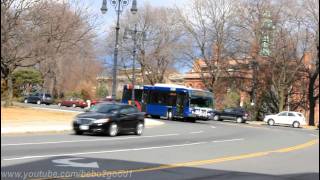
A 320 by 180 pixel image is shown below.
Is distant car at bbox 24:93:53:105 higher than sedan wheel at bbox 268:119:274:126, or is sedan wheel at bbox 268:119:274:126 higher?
distant car at bbox 24:93:53:105

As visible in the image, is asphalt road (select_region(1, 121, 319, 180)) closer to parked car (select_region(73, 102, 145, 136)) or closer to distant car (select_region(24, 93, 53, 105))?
parked car (select_region(73, 102, 145, 136))

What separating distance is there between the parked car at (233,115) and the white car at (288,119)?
2777 millimetres

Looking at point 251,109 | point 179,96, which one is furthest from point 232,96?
point 179,96

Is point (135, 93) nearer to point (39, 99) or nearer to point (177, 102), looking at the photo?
point (177, 102)

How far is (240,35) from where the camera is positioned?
62.9 meters

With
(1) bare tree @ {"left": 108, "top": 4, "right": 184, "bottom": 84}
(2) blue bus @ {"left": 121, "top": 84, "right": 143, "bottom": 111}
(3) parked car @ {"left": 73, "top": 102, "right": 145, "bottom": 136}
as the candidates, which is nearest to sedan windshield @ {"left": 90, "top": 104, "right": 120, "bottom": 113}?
(3) parked car @ {"left": 73, "top": 102, "right": 145, "bottom": 136}

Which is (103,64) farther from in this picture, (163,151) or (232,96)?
(163,151)

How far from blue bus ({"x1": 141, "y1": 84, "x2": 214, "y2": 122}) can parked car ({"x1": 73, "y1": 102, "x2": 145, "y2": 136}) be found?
20.0 meters

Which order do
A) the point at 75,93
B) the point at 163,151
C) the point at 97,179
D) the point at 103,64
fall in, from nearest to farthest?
the point at 97,179
the point at 163,151
the point at 103,64
the point at 75,93

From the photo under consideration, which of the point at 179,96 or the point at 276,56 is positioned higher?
the point at 276,56

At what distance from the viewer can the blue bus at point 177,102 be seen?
4566cm

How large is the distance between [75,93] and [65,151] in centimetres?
7358

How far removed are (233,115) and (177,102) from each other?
38.8 feet

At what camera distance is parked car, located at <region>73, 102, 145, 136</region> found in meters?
23.2
